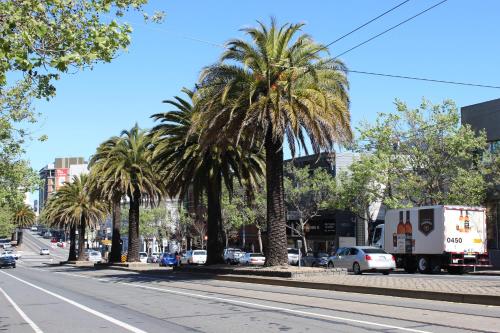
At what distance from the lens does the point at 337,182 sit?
56188mm

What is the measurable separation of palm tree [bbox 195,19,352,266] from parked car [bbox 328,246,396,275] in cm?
794

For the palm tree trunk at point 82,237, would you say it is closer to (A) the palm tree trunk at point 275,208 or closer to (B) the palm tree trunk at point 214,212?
(B) the palm tree trunk at point 214,212

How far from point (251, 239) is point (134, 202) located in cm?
3881

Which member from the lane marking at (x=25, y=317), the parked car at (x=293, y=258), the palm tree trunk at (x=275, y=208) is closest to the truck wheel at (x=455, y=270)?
the palm tree trunk at (x=275, y=208)

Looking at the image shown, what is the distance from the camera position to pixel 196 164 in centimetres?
2964

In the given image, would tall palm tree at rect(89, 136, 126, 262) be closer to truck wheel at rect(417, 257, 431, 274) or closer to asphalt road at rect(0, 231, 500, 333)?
asphalt road at rect(0, 231, 500, 333)

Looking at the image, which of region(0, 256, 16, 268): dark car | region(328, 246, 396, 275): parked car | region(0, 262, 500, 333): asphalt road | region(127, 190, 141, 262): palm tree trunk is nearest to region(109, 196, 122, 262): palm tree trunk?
region(127, 190, 141, 262): palm tree trunk

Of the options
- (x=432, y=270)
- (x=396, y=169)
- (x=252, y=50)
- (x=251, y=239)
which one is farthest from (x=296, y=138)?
(x=251, y=239)

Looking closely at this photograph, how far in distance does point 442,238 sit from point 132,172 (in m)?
21.4

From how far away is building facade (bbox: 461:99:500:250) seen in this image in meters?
38.9

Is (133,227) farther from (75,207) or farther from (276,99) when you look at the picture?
(276,99)

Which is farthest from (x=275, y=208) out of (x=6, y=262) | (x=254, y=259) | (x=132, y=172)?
(x=6, y=262)

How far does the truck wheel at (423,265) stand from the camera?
31.5 meters

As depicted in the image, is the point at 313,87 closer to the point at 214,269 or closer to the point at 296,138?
the point at 296,138
